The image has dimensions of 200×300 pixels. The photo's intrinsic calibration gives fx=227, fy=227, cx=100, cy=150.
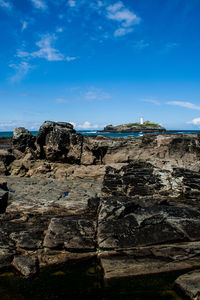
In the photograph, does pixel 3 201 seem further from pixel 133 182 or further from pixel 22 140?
pixel 22 140

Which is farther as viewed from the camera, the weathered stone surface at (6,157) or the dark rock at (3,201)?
the weathered stone surface at (6,157)

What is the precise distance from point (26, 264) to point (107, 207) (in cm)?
273

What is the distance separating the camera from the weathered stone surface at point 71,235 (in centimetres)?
575

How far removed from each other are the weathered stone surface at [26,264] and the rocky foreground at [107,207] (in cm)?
2

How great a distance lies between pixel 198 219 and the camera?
618 cm

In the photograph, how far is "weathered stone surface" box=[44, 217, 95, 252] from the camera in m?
5.75

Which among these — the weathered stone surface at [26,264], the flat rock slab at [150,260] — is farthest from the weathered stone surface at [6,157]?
the flat rock slab at [150,260]

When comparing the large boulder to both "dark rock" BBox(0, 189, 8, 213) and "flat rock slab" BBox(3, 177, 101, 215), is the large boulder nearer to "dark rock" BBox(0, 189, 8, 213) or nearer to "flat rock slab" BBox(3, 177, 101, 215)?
"flat rock slab" BBox(3, 177, 101, 215)

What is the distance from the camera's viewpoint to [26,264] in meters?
5.12

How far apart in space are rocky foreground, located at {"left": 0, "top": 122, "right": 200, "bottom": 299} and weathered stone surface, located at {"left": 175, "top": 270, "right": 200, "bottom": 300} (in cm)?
2

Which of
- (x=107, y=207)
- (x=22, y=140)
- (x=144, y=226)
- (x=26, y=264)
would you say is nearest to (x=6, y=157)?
(x=22, y=140)

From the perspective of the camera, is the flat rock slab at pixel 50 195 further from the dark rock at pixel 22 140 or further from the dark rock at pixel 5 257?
the dark rock at pixel 22 140

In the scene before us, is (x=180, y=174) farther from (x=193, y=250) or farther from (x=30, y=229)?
(x=30, y=229)

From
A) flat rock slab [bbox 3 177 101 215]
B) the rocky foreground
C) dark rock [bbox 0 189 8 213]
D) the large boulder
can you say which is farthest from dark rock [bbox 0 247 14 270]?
the large boulder
